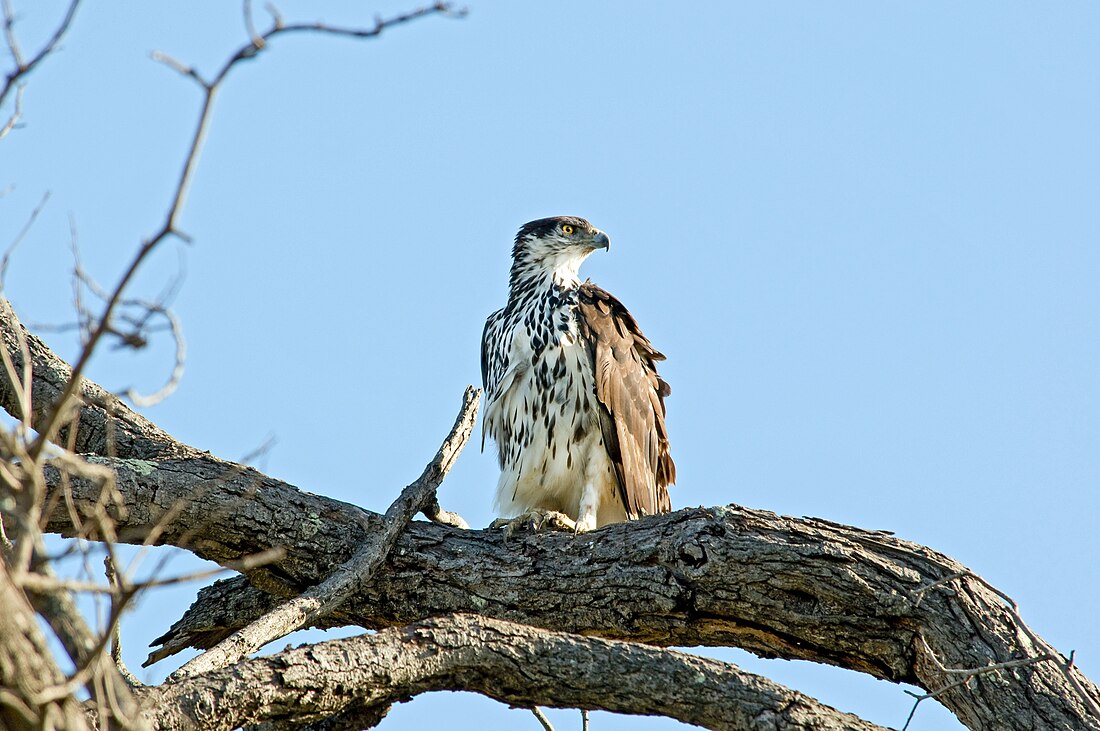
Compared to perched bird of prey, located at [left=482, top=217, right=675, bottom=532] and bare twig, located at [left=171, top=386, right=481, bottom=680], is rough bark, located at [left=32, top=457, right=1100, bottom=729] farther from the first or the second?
perched bird of prey, located at [left=482, top=217, right=675, bottom=532]

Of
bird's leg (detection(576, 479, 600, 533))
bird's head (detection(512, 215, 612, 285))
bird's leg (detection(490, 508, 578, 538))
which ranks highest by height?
bird's head (detection(512, 215, 612, 285))

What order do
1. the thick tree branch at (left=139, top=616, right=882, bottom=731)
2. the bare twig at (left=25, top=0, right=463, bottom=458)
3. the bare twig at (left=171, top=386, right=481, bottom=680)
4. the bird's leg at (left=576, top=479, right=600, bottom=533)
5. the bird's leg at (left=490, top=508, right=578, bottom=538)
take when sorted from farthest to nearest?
the bird's leg at (left=576, top=479, right=600, bottom=533), the bird's leg at (left=490, top=508, right=578, bottom=538), the bare twig at (left=171, top=386, right=481, bottom=680), the thick tree branch at (left=139, top=616, right=882, bottom=731), the bare twig at (left=25, top=0, right=463, bottom=458)

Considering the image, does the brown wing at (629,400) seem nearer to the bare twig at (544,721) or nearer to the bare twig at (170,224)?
the bare twig at (544,721)

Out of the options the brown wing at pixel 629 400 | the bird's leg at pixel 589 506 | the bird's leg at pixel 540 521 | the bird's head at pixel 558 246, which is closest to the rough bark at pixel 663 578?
the bird's leg at pixel 540 521

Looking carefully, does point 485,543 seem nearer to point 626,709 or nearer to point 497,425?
point 626,709

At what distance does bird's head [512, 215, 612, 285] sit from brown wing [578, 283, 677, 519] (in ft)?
1.41

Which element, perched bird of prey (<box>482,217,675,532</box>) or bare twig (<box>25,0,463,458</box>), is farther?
perched bird of prey (<box>482,217,675,532</box>)

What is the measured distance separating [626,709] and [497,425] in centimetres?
315

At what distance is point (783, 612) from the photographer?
15.0ft

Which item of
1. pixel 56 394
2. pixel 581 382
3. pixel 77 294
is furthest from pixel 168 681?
pixel 581 382

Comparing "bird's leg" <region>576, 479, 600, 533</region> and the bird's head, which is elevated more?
the bird's head

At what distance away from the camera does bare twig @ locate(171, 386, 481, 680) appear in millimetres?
4199

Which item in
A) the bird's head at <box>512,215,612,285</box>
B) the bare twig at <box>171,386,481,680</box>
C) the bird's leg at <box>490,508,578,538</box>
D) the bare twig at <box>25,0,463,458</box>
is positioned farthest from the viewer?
the bird's head at <box>512,215,612,285</box>

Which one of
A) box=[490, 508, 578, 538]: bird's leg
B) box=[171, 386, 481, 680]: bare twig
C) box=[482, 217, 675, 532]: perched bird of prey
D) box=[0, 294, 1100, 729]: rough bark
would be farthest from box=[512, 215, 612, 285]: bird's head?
box=[0, 294, 1100, 729]: rough bark
